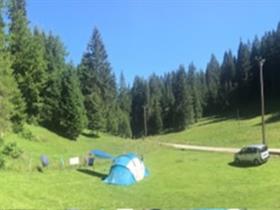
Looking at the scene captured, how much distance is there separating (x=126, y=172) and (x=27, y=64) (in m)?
37.4

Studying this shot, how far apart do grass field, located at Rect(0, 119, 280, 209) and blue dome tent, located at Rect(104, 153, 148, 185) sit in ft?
2.42

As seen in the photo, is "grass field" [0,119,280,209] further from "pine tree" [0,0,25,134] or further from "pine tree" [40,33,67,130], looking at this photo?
"pine tree" [40,33,67,130]

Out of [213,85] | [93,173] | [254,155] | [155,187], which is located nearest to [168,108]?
[213,85]

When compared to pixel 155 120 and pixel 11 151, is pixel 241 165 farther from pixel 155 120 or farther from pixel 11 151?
pixel 155 120

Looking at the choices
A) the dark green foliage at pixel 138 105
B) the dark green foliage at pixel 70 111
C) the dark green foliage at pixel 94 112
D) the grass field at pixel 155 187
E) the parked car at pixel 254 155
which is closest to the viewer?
the grass field at pixel 155 187

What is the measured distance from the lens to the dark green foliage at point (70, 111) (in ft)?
266

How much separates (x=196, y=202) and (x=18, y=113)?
3485 cm

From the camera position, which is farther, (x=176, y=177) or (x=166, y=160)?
(x=166, y=160)

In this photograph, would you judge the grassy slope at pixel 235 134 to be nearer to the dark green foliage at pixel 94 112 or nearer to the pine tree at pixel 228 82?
the dark green foliage at pixel 94 112

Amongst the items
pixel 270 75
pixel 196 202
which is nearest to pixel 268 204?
pixel 196 202

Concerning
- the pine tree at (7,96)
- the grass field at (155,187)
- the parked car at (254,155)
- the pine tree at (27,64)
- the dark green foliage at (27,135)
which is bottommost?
the grass field at (155,187)

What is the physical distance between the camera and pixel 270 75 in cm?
14362

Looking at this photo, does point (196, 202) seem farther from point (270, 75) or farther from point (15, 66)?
point (270, 75)

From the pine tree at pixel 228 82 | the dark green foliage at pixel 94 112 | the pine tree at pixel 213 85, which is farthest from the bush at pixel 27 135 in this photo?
the pine tree at pixel 213 85
